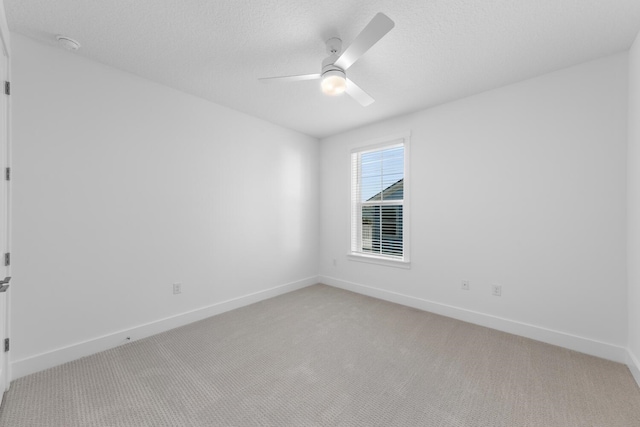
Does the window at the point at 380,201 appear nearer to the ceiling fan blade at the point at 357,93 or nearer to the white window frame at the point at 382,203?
the white window frame at the point at 382,203

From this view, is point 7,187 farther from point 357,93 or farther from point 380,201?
point 380,201

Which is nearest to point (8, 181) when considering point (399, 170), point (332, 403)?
point (332, 403)

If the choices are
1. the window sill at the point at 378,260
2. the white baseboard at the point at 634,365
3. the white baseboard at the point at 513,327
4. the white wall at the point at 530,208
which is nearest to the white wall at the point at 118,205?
the window sill at the point at 378,260

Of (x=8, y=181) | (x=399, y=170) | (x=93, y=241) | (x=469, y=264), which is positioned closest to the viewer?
(x=8, y=181)

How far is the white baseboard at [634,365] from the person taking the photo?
1918 millimetres

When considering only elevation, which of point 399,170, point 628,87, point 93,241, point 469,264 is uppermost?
point 628,87

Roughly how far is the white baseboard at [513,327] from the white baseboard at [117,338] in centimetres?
179

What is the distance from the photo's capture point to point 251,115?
3.59m

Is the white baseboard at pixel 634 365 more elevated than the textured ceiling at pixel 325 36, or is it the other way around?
the textured ceiling at pixel 325 36

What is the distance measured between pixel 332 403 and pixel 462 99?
3.31 meters

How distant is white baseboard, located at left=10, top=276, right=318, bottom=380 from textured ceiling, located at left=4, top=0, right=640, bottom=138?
8.07 ft

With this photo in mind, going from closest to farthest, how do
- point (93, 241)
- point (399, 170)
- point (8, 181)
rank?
point (8, 181)
point (93, 241)
point (399, 170)

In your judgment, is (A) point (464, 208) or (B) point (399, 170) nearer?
(A) point (464, 208)

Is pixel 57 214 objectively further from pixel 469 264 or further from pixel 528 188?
pixel 528 188
